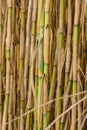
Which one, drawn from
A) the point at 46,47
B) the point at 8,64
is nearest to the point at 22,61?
the point at 8,64

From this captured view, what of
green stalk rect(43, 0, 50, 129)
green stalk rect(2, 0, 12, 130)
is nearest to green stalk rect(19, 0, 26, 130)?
green stalk rect(2, 0, 12, 130)

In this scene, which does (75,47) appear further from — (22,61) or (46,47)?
(22,61)

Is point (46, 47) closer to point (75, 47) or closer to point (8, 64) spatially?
point (75, 47)

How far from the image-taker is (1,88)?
1.23 m

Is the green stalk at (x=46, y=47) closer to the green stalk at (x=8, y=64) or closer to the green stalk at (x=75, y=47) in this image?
the green stalk at (x=75, y=47)

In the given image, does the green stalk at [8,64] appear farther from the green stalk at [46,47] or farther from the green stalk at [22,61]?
the green stalk at [46,47]

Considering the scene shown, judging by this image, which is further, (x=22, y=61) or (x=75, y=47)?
(x=22, y=61)

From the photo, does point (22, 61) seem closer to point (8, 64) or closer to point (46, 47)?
point (8, 64)

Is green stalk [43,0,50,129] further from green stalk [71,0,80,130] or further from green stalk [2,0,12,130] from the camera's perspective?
green stalk [2,0,12,130]

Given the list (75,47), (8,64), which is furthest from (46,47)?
(8,64)

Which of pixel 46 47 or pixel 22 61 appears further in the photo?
pixel 22 61

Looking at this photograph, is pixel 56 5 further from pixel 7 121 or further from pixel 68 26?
pixel 7 121

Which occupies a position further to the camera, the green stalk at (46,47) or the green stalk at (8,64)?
the green stalk at (8,64)

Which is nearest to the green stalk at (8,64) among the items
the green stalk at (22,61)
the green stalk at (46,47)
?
the green stalk at (22,61)
